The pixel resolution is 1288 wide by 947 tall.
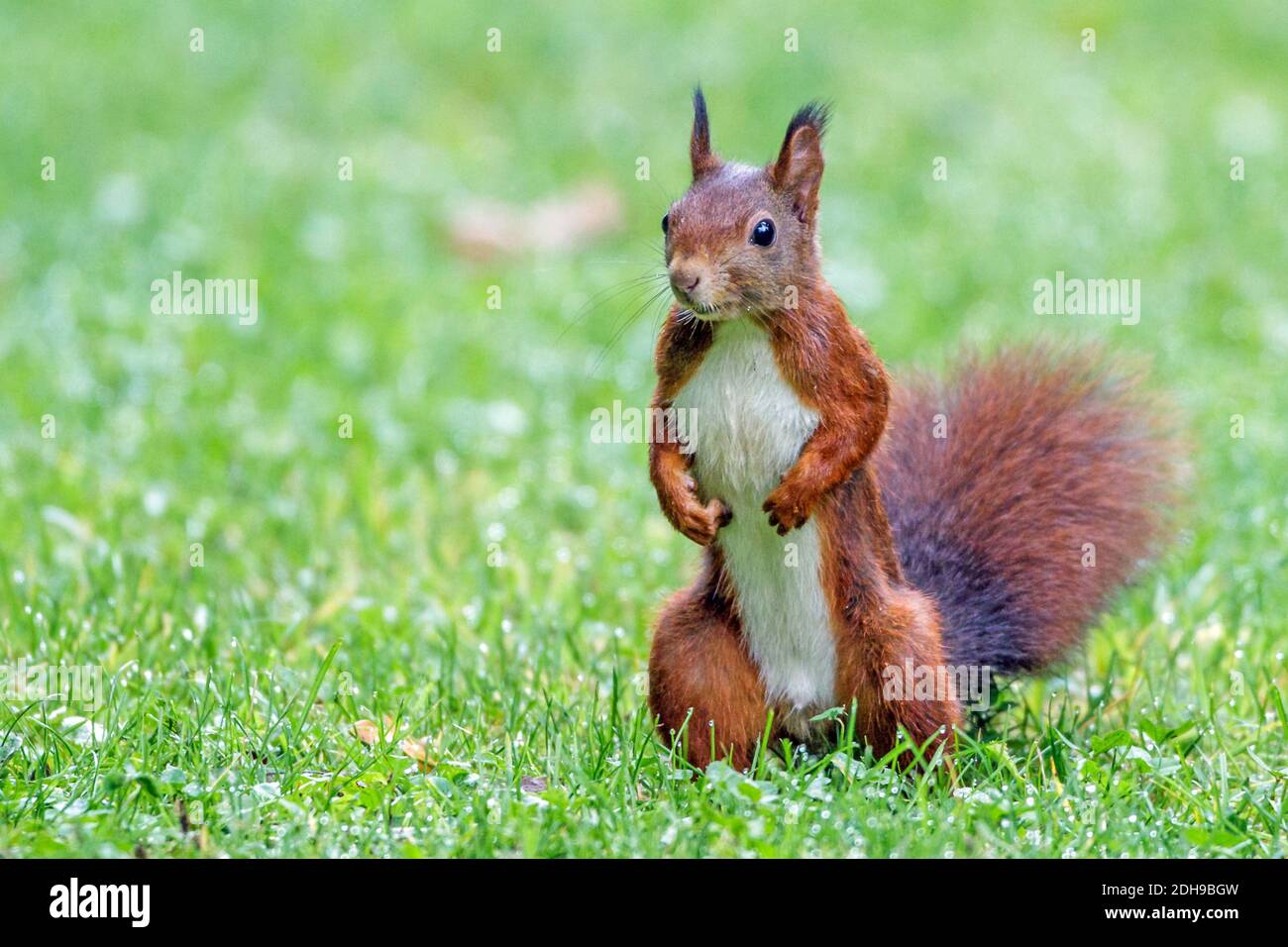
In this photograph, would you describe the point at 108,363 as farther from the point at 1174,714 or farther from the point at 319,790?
the point at 1174,714

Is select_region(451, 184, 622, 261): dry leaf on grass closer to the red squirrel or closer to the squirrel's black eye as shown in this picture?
the red squirrel

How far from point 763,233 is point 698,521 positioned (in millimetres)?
487

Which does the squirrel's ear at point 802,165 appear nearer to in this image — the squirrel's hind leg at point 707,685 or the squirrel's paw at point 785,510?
the squirrel's paw at point 785,510

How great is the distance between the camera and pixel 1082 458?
135 inches

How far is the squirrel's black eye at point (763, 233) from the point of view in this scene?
9.17 ft

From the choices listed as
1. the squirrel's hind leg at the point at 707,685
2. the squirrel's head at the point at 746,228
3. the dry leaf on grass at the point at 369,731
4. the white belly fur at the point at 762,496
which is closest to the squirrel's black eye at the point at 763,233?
the squirrel's head at the point at 746,228

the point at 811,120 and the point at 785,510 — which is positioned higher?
the point at 811,120

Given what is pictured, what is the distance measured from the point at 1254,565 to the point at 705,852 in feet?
7.15

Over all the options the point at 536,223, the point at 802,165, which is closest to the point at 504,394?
the point at 536,223

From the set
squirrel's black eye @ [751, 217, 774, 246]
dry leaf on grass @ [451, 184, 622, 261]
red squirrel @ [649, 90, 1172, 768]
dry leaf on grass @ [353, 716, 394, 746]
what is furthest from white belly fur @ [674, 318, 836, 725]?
dry leaf on grass @ [451, 184, 622, 261]

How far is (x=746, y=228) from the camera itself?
2789mm

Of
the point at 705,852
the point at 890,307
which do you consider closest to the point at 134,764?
the point at 705,852

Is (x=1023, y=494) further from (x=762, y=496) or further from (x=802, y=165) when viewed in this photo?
(x=802, y=165)
